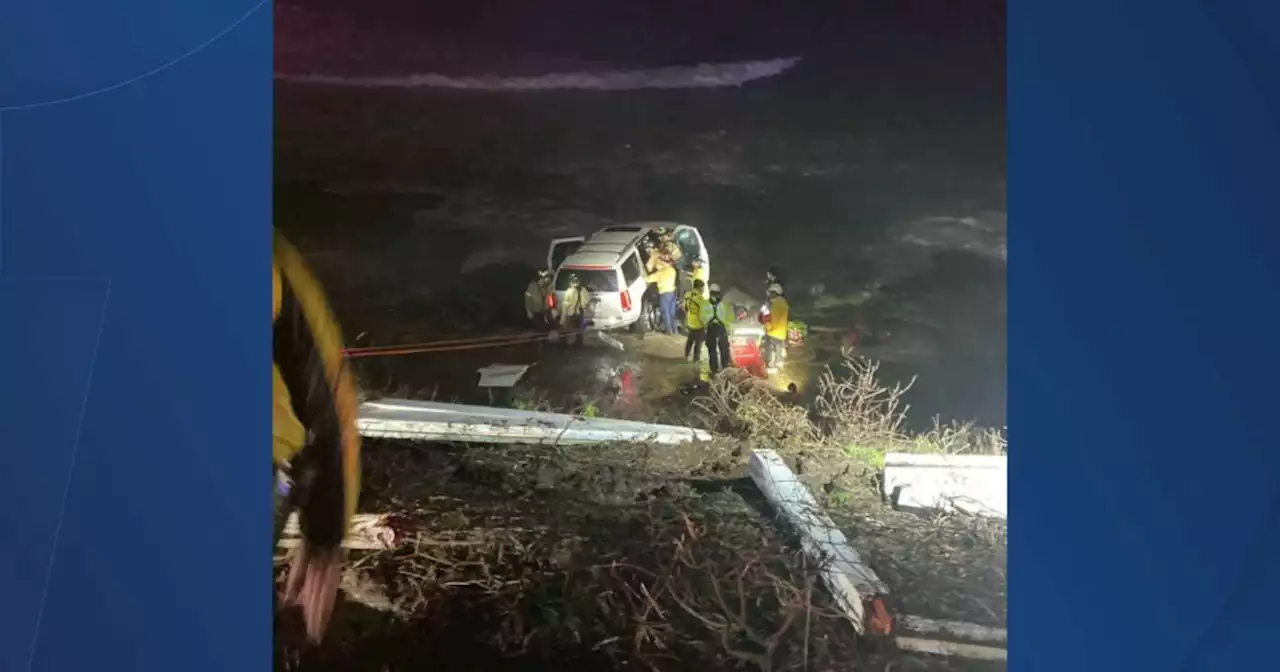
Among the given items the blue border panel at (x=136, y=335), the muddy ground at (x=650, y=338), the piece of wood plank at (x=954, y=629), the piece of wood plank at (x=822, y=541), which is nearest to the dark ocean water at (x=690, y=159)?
the muddy ground at (x=650, y=338)

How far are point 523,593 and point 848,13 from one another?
1320 mm

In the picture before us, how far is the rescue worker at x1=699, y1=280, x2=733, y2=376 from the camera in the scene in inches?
69.5

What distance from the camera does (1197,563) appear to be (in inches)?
65.1

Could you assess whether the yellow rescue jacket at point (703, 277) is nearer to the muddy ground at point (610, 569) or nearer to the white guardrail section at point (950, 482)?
the muddy ground at point (610, 569)

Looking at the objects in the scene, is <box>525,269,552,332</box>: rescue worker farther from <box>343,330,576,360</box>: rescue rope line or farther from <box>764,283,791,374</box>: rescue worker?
<box>764,283,791,374</box>: rescue worker

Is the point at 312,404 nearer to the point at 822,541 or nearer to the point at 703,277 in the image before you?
the point at 703,277

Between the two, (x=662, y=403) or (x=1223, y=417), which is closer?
(x=1223, y=417)

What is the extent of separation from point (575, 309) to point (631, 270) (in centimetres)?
14

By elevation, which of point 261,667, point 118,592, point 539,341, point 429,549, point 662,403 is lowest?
point 261,667

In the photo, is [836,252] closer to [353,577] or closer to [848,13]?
[848,13]

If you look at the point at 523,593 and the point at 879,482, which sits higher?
the point at 879,482

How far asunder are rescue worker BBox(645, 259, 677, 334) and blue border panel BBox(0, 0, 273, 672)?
0.82m

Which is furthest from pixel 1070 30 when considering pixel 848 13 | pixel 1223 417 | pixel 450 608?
pixel 450 608

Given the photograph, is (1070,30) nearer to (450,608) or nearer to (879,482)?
(879,482)
